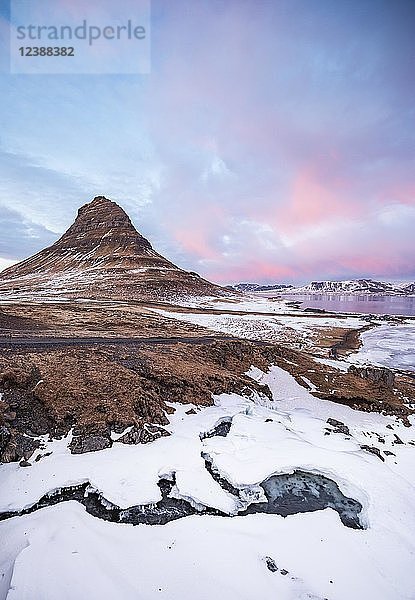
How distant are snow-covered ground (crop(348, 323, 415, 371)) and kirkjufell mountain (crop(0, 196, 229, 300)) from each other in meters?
66.3

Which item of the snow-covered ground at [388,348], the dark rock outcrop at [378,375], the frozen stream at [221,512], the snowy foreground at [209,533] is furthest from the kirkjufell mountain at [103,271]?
the frozen stream at [221,512]

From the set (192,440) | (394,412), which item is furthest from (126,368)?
A: (394,412)

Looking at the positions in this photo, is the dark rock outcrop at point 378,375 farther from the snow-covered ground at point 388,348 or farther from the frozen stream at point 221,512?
the frozen stream at point 221,512

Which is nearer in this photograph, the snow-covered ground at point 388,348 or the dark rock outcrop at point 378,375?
the dark rock outcrop at point 378,375

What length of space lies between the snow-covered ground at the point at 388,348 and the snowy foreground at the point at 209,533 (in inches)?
1038

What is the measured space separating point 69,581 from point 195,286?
4945 inches

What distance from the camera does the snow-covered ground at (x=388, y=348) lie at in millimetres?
39844

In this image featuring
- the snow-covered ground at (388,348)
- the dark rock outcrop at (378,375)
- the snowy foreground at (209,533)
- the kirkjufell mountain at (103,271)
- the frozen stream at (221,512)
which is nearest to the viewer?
the snowy foreground at (209,533)

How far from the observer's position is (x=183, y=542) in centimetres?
980

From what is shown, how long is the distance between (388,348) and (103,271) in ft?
380

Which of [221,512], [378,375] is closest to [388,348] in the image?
[378,375]

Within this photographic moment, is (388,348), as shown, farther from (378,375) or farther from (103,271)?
(103,271)

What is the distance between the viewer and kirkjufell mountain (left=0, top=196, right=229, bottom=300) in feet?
354

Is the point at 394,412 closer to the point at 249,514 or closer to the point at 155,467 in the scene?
the point at 249,514
